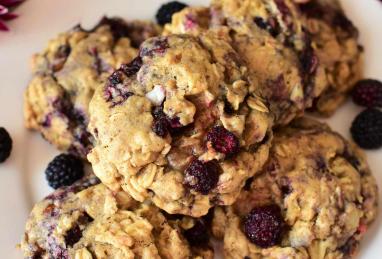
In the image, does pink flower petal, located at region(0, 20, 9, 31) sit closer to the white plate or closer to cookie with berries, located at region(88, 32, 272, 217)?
the white plate

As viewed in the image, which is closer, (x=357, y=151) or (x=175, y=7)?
(x=357, y=151)

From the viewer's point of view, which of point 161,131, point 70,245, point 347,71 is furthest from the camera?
point 347,71

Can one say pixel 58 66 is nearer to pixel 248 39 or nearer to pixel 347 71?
pixel 248 39

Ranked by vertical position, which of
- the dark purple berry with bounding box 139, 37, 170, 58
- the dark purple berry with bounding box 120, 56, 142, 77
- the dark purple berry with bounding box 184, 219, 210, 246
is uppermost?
the dark purple berry with bounding box 139, 37, 170, 58

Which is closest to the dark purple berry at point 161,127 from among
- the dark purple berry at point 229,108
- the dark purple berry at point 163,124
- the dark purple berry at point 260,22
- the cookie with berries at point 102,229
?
the dark purple berry at point 163,124

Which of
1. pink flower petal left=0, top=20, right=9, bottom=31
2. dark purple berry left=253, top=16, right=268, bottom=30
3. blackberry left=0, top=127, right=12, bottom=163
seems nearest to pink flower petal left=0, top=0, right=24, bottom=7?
pink flower petal left=0, top=20, right=9, bottom=31

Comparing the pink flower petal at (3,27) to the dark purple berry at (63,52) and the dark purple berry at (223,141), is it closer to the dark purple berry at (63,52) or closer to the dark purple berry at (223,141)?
the dark purple berry at (63,52)

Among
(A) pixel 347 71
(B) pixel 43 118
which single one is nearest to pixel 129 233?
(B) pixel 43 118
